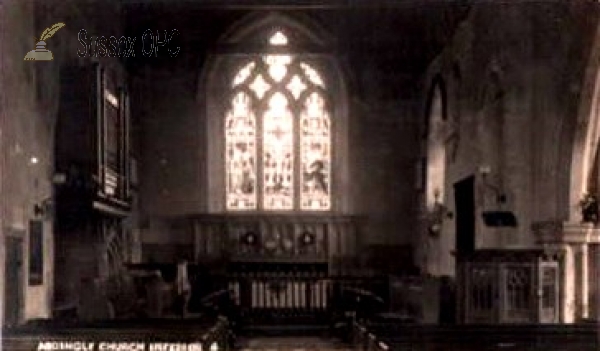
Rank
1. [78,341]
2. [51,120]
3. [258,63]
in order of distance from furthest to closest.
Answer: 1. [258,63]
2. [51,120]
3. [78,341]

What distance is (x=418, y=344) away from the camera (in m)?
7.90

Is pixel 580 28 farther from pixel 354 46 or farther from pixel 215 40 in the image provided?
pixel 215 40

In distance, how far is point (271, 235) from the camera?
9.72m

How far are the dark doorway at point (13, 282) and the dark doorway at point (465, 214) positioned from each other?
3551 millimetres

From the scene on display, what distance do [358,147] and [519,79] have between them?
1412 mm

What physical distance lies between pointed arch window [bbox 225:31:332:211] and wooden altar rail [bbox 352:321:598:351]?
1425 mm

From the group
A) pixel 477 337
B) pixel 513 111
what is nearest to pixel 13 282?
pixel 477 337

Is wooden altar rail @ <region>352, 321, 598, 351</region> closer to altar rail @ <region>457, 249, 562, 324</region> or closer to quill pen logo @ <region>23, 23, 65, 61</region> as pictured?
altar rail @ <region>457, 249, 562, 324</region>

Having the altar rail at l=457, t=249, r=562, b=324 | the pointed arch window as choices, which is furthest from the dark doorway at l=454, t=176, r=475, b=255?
the pointed arch window

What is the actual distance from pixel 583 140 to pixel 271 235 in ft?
8.92

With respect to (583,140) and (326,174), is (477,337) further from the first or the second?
(583,140)

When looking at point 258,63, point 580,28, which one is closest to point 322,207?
point 258,63

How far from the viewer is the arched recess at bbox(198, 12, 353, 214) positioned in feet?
30.8

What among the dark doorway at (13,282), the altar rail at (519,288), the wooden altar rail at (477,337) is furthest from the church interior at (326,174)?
the dark doorway at (13,282)
